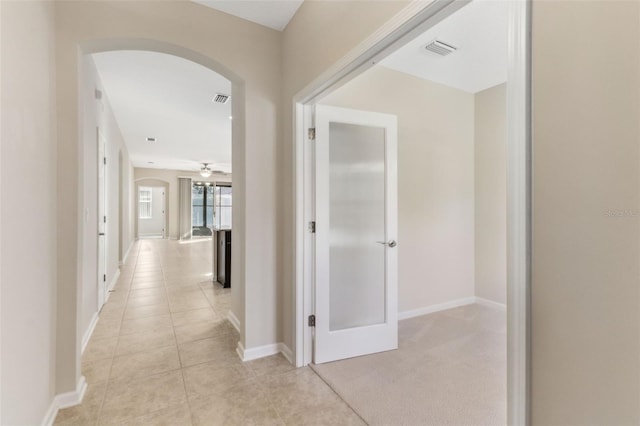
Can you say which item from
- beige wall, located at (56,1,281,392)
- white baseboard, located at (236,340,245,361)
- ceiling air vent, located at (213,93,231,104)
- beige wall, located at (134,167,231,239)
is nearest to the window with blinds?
beige wall, located at (134,167,231,239)

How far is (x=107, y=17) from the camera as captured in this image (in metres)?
1.99

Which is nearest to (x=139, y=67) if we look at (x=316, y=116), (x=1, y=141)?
(x=316, y=116)

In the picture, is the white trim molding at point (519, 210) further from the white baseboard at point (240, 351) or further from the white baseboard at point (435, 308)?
the white baseboard at point (435, 308)

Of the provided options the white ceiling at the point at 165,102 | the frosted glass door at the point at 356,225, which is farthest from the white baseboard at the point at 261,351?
the white ceiling at the point at 165,102

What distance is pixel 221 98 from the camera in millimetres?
4062

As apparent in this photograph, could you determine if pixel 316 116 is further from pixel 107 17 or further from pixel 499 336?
pixel 499 336

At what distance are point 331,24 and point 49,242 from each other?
2.12 meters

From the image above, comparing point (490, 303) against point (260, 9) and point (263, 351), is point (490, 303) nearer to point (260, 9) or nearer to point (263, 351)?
point (263, 351)

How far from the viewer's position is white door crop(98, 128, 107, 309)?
3.55 m

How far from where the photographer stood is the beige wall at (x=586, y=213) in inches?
28.4

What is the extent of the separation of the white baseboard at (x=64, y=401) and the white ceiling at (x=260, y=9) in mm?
2769

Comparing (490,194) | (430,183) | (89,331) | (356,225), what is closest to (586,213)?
(356,225)

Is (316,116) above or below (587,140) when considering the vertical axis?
above

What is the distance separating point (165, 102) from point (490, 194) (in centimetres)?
453
